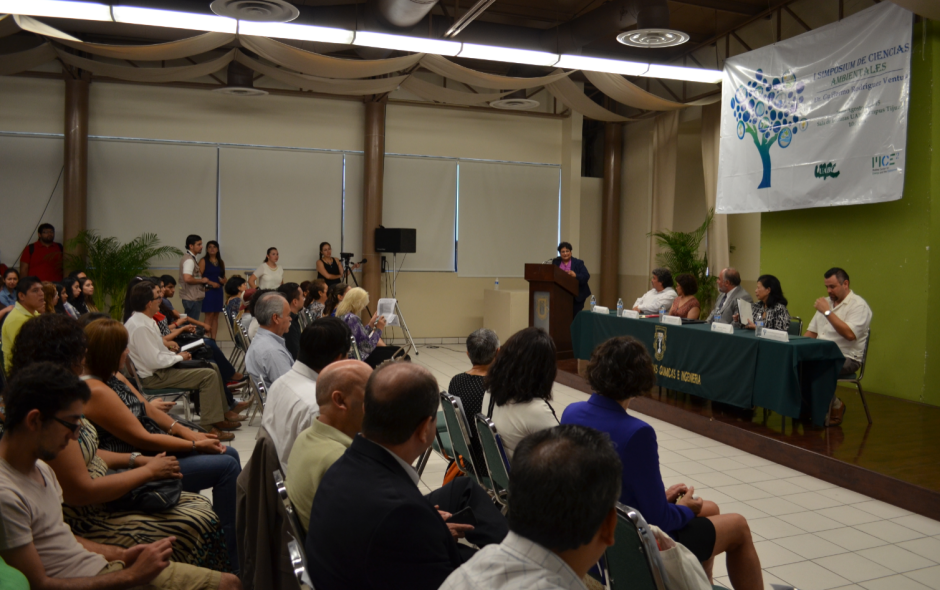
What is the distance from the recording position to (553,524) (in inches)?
46.0

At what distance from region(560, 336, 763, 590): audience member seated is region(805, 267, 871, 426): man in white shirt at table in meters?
3.23

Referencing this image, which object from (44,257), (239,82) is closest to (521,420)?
(239,82)

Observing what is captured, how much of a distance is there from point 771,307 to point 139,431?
15.4 feet

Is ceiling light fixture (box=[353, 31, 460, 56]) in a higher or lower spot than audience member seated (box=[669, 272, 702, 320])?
higher

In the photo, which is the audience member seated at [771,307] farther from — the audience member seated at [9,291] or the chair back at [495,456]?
the audience member seated at [9,291]

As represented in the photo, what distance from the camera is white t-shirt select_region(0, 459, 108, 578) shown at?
166cm

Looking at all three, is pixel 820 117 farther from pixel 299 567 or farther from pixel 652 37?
pixel 299 567

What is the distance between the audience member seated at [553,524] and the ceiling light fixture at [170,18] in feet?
19.6

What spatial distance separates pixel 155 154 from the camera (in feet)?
30.9

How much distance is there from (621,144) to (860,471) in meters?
8.27

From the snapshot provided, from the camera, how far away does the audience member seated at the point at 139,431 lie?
2.68 m

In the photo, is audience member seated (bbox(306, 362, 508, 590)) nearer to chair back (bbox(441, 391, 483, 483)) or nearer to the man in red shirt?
chair back (bbox(441, 391, 483, 483))

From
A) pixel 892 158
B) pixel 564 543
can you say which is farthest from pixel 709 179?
pixel 564 543

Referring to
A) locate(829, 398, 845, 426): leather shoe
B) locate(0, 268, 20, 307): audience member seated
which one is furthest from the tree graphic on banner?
locate(0, 268, 20, 307): audience member seated
